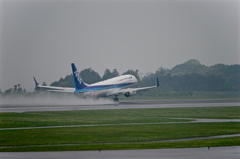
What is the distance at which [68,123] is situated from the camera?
4259 cm

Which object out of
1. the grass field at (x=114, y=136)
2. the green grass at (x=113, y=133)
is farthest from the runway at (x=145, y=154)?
the green grass at (x=113, y=133)

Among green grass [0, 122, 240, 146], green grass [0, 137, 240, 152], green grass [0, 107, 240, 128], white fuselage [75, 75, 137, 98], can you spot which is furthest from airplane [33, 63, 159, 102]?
green grass [0, 137, 240, 152]

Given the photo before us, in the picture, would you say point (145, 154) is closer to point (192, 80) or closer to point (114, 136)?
point (114, 136)

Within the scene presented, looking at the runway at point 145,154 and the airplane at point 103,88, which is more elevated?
the airplane at point 103,88

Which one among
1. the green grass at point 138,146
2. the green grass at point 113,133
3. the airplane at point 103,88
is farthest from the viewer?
the airplane at point 103,88

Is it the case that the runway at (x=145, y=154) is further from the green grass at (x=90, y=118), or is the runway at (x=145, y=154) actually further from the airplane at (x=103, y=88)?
the airplane at (x=103, y=88)

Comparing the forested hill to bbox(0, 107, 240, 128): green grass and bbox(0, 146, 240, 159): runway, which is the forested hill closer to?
bbox(0, 107, 240, 128): green grass

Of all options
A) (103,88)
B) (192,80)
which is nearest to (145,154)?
(103,88)

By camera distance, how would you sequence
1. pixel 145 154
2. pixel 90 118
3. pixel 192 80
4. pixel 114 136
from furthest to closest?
pixel 192 80 < pixel 90 118 < pixel 114 136 < pixel 145 154

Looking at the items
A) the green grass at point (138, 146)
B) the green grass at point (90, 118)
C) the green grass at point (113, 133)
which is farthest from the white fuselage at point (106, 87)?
the green grass at point (138, 146)

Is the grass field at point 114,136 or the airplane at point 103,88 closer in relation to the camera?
the grass field at point 114,136

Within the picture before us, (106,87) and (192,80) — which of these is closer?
(106,87)

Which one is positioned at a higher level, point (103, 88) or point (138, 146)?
point (103, 88)

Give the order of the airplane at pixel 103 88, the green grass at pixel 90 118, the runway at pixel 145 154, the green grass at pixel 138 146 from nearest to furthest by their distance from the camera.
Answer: the runway at pixel 145 154 → the green grass at pixel 138 146 → the green grass at pixel 90 118 → the airplane at pixel 103 88
